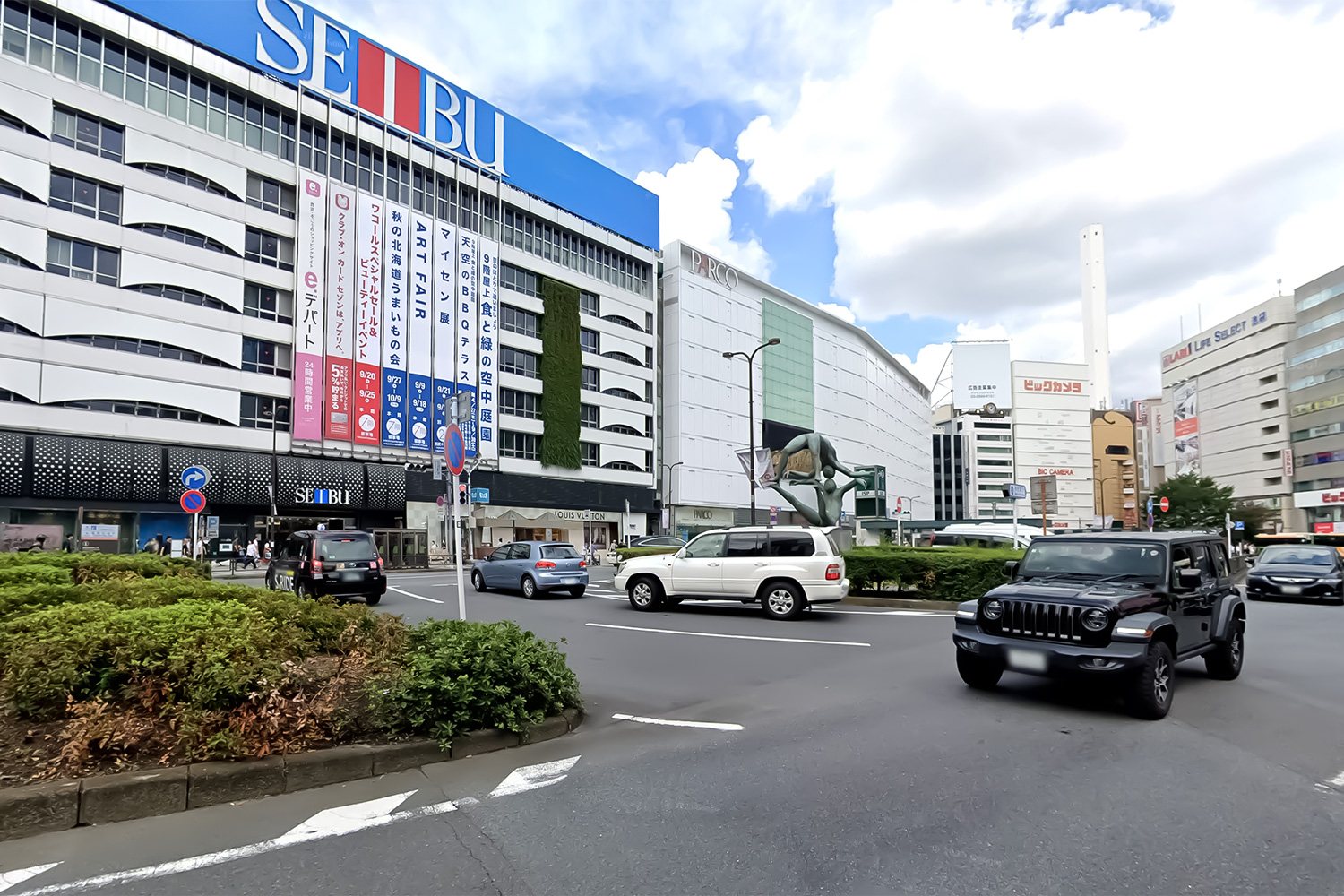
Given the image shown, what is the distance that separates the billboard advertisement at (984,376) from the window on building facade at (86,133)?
119788mm

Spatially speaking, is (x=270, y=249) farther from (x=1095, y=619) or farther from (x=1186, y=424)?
(x=1186, y=424)

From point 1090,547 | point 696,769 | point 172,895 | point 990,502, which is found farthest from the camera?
point 990,502

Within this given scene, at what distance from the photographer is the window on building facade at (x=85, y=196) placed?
112 feet

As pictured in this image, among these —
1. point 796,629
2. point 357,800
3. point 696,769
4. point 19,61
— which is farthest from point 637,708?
point 19,61

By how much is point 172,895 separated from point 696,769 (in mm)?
3012

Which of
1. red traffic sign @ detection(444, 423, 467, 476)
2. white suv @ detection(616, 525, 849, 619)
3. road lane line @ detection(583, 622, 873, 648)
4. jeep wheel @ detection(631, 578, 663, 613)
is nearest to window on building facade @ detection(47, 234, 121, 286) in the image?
jeep wheel @ detection(631, 578, 663, 613)

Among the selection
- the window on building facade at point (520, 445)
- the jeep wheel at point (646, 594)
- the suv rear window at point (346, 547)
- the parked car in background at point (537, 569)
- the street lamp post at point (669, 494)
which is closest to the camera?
the jeep wheel at point (646, 594)

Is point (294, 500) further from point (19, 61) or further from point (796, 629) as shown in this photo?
point (796, 629)

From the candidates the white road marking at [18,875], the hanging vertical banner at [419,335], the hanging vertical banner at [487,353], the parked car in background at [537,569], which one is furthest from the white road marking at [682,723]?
the hanging vertical banner at [487,353]

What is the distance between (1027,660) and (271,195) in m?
45.8

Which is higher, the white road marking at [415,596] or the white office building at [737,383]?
the white office building at [737,383]

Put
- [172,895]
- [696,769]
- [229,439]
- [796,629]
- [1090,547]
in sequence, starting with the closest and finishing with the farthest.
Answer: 1. [172,895]
2. [696,769]
3. [1090,547]
4. [796,629]
5. [229,439]

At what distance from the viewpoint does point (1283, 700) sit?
755 centimetres

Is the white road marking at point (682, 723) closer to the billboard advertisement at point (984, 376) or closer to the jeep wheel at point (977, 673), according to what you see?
the jeep wheel at point (977, 673)
